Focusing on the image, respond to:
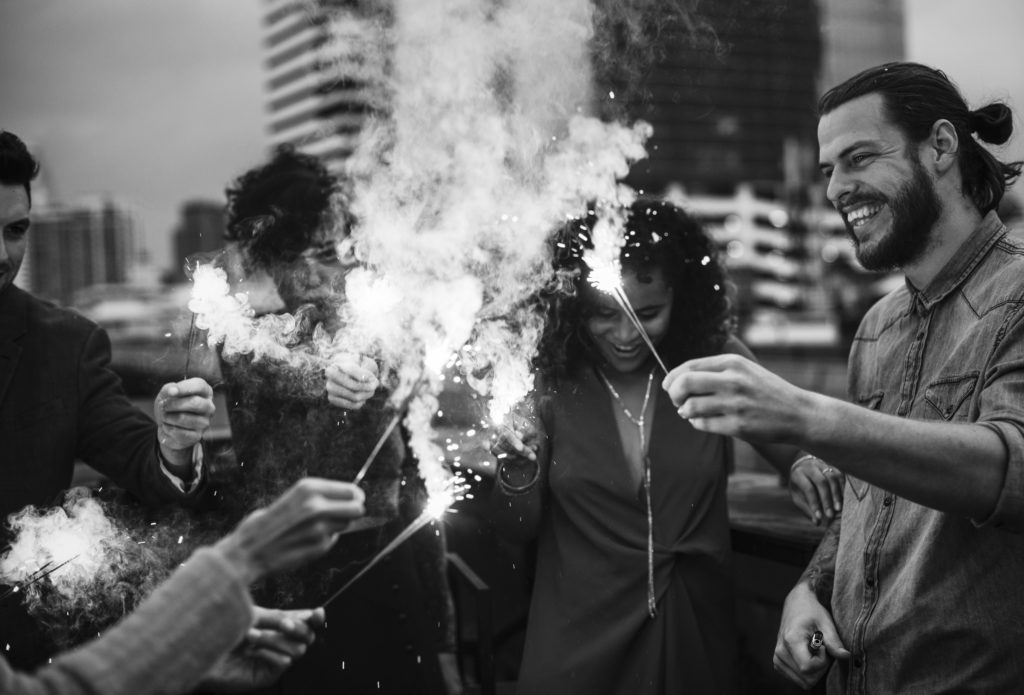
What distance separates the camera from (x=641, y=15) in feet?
13.0

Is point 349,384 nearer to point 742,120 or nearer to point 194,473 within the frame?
point 194,473

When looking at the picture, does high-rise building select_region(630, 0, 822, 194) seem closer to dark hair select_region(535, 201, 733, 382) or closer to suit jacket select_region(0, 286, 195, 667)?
dark hair select_region(535, 201, 733, 382)

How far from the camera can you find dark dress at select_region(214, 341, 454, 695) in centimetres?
306

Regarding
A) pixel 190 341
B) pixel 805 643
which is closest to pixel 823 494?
pixel 805 643

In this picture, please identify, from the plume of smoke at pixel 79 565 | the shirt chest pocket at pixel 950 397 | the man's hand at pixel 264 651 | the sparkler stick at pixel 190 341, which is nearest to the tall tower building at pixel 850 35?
the shirt chest pocket at pixel 950 397

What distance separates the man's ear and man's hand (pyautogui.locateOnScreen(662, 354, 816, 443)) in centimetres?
109

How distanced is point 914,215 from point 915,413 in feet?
1.90

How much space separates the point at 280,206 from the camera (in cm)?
345

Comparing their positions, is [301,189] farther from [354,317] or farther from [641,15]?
[641,15]

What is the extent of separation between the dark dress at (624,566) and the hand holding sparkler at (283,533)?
4.82 feet

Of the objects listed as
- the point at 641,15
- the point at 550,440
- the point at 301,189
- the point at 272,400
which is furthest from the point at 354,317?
the point at 641,15

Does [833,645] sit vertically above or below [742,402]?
below

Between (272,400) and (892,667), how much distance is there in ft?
7.71

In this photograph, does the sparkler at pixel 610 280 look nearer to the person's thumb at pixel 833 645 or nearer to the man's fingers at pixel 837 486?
the man's fingers at pixel 837 486
